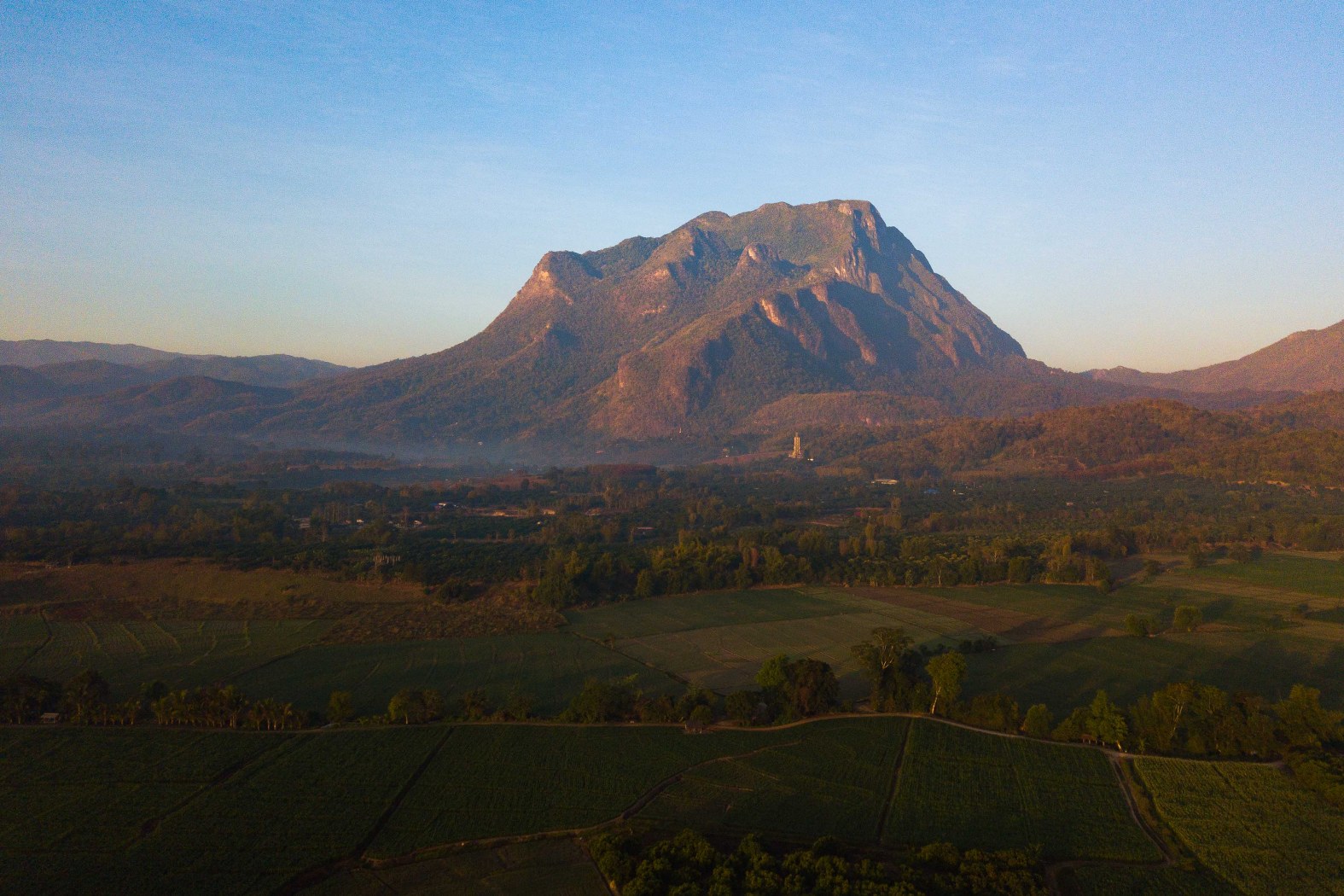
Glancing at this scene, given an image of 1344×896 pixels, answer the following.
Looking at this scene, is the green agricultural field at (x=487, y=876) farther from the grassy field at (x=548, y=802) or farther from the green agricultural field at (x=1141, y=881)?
the green agricultural field at (x=1141, y=881)

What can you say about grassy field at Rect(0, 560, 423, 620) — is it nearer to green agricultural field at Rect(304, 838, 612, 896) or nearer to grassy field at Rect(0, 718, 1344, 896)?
grassy field at Rect(0, 718, 1344, 896)

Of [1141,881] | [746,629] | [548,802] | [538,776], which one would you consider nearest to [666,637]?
[746,629]

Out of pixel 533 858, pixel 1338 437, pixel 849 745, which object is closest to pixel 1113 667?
pixel 849 745

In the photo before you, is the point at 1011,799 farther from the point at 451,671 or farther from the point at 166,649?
the point at 166,649

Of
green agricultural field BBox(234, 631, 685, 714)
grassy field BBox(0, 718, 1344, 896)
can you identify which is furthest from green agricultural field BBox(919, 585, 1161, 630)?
green agricultural field BBox(234, 631, 685, 714)

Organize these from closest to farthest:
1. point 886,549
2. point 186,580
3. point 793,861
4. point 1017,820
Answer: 1. point 793,861
2. point 1017,820
3. point 186,580
4. point 886,549

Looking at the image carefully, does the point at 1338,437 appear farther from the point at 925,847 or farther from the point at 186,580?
the point at 186,580
